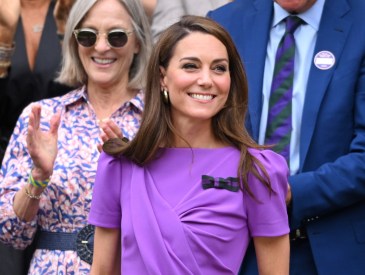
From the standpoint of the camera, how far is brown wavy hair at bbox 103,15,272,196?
3.89 meters

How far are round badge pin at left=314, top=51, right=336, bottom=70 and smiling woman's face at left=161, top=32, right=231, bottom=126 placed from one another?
0.76 m

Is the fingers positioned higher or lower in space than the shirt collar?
lower

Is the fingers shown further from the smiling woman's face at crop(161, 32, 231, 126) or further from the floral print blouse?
the smiling woman's face at crop(161, 32, 231, 126)

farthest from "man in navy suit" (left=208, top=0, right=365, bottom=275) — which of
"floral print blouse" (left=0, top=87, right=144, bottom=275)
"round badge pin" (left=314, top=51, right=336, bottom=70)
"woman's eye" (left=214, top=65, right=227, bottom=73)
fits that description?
"floral print blouse" (left=0, top=87, right=144, bottom=275)

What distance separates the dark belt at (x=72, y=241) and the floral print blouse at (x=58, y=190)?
3cm

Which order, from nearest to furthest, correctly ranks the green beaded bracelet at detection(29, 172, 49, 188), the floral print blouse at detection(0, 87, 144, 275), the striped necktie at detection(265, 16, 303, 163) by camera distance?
the striped necktie at detection(265, 16, 303, 163) < the green beaded bracelet at detection(29, 172, 49, 188) < the floral print blouse at detection(0, 87, 144, 275)

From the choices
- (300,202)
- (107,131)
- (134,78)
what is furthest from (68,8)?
(300,202)

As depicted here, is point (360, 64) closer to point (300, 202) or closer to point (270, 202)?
point (300, 202)

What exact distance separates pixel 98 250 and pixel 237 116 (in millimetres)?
819

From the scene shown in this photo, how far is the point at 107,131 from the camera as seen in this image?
13.9 feet

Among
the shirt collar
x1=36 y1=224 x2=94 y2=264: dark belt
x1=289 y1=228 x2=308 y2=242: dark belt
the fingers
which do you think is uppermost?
the shirt collar

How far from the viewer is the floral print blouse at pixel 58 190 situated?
475 centimetres

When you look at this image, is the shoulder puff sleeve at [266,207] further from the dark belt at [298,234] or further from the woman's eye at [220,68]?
the dark belt at [298,234]

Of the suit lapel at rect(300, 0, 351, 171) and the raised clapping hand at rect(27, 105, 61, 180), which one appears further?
the raised clapping hand at rect(27, 105, 61, 180)
